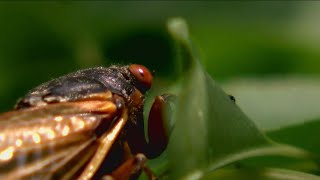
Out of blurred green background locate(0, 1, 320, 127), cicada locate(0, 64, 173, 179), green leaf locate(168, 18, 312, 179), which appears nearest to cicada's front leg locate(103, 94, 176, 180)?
cicada locate(0, 64, 173, 179)

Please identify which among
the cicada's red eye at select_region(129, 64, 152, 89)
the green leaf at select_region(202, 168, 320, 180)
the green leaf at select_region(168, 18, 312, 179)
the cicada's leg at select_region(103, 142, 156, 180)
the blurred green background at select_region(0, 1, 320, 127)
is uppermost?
the green leaf at select_region(168, 18, 312, 179)

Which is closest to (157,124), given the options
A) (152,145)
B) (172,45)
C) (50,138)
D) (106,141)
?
(152,145)

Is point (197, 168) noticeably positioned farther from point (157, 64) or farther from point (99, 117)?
point (157, 64)

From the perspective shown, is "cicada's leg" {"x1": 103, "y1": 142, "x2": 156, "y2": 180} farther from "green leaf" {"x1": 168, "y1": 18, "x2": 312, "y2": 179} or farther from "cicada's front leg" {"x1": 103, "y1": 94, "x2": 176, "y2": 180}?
"green leaf" {"x1": 168, "y1": 18, "x2": 312, "y2": 179}

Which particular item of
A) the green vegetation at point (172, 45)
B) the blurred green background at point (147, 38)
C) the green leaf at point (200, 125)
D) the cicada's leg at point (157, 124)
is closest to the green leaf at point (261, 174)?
the green leaf at point (200, 125)

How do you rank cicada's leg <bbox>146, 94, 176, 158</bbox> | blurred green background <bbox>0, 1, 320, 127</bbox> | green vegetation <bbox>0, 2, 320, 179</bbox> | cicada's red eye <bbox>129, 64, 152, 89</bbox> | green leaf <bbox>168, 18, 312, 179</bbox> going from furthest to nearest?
blurred green background <bbox>0, 1, 320, 127</bbox>, green vegetation <bbox>0, 2, 320, 179</bbox>, cicada's red eye <bbox>129, 64, 152, 89</bbox>, cicada's leg <bbox>146, 94, 176, 158</bbox>, green leaf <bbox>168, 18, 312, 179</bbox>

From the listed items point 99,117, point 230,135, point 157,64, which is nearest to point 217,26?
point 157,64

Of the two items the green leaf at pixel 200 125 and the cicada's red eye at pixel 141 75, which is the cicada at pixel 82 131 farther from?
the green leaf at pixel 200 125
